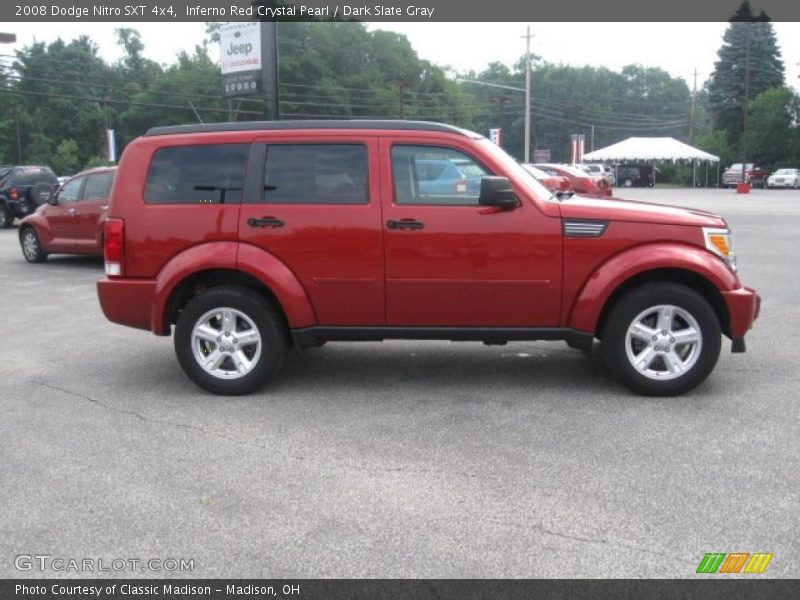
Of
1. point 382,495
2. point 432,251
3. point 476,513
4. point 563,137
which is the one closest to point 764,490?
point 476,513

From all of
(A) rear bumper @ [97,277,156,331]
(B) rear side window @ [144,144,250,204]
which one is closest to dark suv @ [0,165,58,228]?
(A) rear bumper @ [97,277,156,331]

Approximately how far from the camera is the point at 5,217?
22.9 m

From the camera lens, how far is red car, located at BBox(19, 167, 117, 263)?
45.4 ft

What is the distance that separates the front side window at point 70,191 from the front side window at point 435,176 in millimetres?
9894

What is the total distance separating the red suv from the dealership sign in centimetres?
1554

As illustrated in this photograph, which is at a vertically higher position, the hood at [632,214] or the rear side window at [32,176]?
the rear side window at [32,176]

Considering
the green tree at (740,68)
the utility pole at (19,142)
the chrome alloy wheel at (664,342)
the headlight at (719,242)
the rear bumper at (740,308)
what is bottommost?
the chrome alloy wheel at (664,342)

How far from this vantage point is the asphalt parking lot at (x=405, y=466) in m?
3.64

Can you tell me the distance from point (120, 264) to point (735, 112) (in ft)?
254

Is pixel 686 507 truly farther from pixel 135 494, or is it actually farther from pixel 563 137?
pixel 563 137

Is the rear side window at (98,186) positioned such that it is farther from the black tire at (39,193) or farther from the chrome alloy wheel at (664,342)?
the chrome alloy wheel at (664,342)

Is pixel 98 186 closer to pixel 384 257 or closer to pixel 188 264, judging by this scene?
pixel 188 264

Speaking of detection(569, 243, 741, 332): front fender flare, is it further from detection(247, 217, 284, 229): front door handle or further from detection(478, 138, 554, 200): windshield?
detection(247, 217, 284, 229): front door handle
